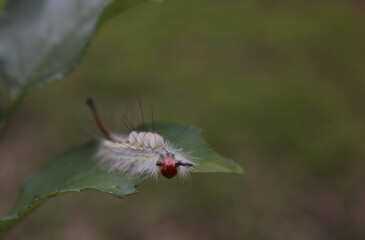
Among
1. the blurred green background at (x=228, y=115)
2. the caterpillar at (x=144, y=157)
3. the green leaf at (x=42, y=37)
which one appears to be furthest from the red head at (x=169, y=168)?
the blurred green background at (x=228, y=115)

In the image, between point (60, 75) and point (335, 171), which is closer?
point (60, 75)

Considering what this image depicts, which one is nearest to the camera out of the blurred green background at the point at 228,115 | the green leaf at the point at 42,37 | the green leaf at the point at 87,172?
the green leaf at the point at 87,172

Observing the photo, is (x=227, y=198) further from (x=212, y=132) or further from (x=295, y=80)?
(x=295, y=80)

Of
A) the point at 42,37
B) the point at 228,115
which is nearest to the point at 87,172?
the point at 42,37

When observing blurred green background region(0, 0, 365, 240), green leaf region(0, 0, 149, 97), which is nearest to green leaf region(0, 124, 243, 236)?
green leaf region(0, 0, 149, 97)

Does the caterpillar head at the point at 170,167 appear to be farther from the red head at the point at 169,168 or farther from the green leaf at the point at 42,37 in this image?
the green leaf at the point at 42,37

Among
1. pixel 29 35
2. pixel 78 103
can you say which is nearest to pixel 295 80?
pixel 78 103
